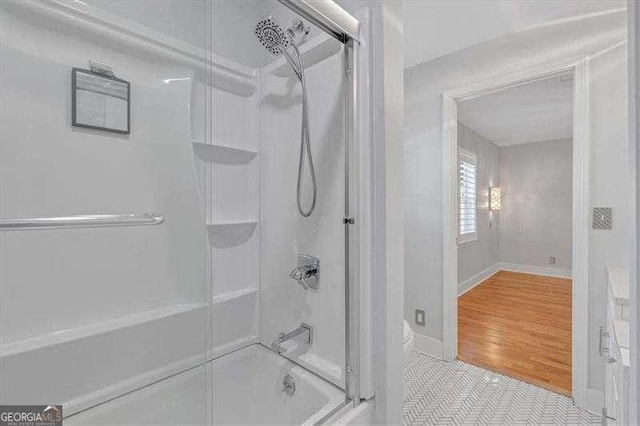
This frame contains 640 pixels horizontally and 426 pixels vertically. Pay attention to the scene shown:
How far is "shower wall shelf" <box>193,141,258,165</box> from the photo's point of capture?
4.94 feet

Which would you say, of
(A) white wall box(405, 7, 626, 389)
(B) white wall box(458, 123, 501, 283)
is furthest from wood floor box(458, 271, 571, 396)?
(A) white wall box(405, 7, 626, 389)

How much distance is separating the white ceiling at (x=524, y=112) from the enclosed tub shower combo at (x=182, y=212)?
2094mm

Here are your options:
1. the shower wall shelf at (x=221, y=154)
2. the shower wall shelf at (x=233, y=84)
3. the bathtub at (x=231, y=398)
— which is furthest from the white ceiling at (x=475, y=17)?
the bathtub at (x=231, y=398)

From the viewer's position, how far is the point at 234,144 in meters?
1.65

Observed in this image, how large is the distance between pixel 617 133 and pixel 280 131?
194 cm

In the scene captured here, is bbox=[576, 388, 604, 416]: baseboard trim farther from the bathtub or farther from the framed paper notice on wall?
the framed paper notice on wall

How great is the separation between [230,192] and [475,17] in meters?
1.93

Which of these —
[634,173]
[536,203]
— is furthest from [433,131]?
[536,203]

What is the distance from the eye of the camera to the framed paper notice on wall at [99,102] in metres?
1.18

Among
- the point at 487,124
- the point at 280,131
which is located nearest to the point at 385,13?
the point at 280,131

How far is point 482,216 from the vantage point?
5.26 meters

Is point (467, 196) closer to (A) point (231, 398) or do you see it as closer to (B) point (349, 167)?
(B) point (349, 167)

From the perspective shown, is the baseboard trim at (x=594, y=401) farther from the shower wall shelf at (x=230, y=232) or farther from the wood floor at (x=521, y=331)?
the shower wall shelf at (x=230, y=232)

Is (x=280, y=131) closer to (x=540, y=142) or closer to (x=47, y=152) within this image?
(x=47, y=152)
